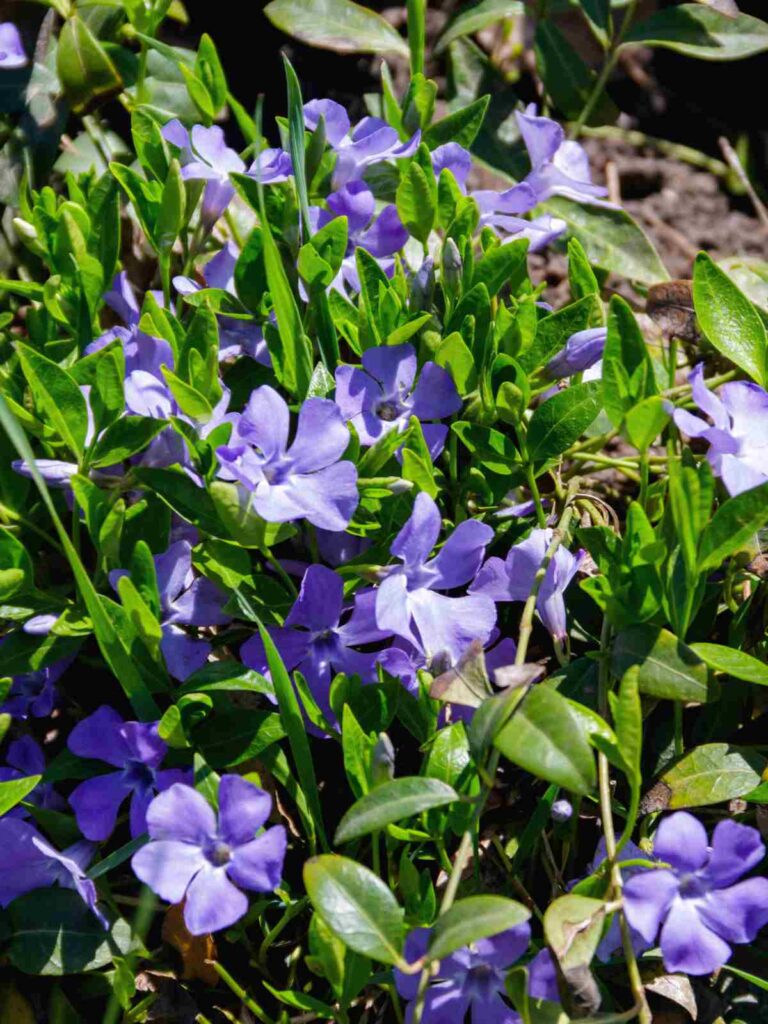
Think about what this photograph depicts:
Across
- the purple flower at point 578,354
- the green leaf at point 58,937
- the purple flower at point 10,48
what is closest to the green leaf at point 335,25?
the purple flower at point 10,48

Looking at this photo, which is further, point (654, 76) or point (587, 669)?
point (654, 76)

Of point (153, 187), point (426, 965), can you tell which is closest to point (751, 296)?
point (153, 187)

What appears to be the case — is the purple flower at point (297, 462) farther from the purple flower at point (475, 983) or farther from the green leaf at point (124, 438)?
the purple flower at point (475, 983)

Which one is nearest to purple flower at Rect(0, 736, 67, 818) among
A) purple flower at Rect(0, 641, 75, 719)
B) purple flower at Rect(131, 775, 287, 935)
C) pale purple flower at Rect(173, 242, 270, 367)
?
purple flower at Rect(0, 641, 75, 719)

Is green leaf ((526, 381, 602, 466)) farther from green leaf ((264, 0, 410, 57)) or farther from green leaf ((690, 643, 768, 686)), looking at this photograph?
green leaf ((264, 0, 410, 57))

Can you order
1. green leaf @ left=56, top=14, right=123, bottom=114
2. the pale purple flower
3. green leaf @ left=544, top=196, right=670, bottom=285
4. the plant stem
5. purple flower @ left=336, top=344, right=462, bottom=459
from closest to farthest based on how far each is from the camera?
purple flower @ left=336, top=344, right=462, bottom=459, the pale purple flower, green leaf @ left=56, top=14, right=123, bottom=114, green leaf @ left=544, top=196, right=670, bottom=285, the plant stem

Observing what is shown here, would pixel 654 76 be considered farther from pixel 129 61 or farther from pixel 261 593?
pixel 261 593

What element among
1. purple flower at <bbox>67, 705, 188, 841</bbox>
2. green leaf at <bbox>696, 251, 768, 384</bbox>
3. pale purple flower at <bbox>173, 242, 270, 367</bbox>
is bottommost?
purple flower at <bbox>67, 705, 188, 841</bbox>
